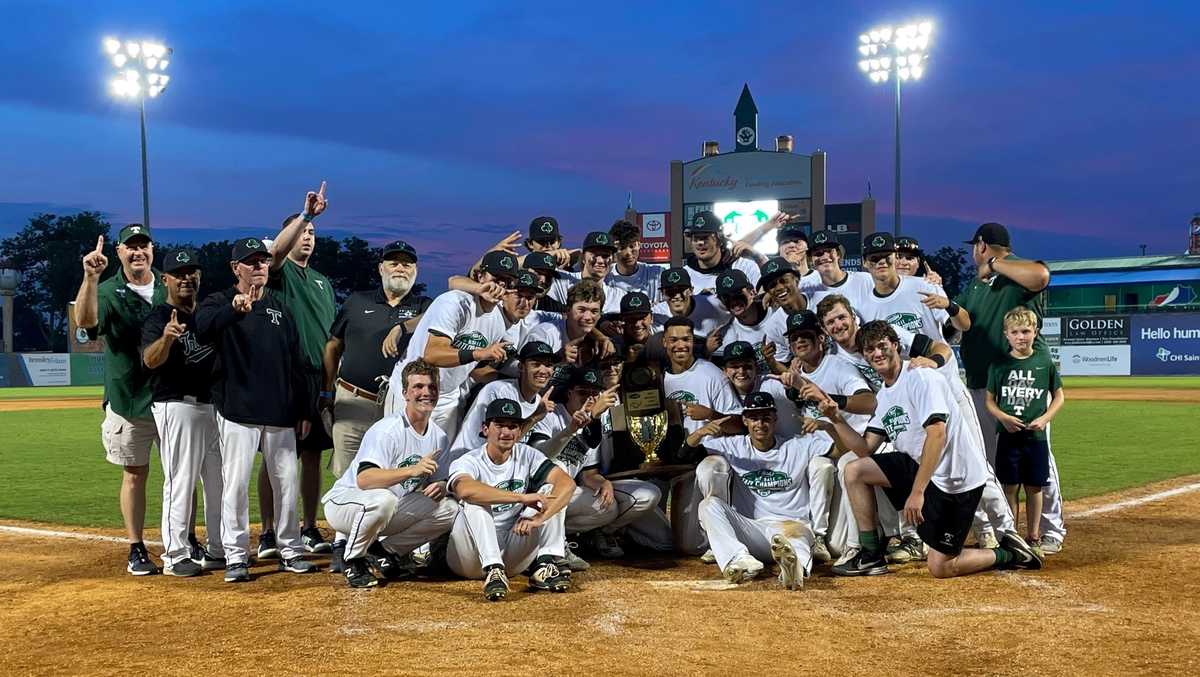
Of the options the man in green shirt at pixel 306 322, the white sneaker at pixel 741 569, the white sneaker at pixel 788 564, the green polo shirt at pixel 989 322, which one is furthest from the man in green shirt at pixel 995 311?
the man in green shirt at pixel 306 322

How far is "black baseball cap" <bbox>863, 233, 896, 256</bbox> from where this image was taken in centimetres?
688

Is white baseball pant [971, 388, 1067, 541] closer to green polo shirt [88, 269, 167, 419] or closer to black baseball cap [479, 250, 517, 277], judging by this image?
black baseball cap [479, 250, 517, 277]

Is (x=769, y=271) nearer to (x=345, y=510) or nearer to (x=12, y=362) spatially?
(x=345, y=510)

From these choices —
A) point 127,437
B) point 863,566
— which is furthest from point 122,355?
point 863,566

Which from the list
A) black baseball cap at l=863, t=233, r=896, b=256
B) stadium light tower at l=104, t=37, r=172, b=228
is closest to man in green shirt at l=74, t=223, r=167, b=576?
black baseball cap at l=863, t=233, r=896, b=256

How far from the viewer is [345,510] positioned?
5.64m

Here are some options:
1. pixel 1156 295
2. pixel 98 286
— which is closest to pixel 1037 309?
pixel 98 286

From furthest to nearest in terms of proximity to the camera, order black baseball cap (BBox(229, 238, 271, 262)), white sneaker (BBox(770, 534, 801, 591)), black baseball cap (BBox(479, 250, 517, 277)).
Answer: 1. black baseball cap (BBox(479, 250, 517, 277))
2. black baseball cap (BBox(229, 238, 271, 262))
3. white sneaker (BBox(770, 534, 801, 591))

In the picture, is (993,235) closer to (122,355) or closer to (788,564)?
(788,564)

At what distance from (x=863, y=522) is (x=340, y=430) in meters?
3.41

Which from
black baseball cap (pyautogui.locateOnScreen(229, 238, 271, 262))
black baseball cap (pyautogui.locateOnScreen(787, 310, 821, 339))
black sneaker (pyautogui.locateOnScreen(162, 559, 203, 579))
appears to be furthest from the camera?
black baseball cap (pyautogui.locateOnScreen(787, 310, 821, 339))

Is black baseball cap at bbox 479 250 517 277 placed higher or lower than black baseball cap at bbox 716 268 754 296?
higher

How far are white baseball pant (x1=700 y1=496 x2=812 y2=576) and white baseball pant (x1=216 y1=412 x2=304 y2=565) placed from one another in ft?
8.04

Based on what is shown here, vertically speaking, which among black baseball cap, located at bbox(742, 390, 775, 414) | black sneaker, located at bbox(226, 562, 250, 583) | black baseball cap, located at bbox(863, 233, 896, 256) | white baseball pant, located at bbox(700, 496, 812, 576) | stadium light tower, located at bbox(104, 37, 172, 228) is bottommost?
black sneaker, located at bbox(226, 562, 250, 583)
